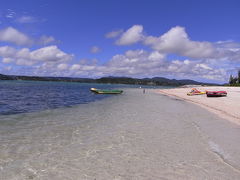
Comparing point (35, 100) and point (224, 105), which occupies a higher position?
point (224, 105)

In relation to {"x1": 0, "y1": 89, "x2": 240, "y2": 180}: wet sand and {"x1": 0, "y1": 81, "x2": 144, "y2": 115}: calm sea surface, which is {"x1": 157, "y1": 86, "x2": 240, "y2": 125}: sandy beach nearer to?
{"x1": 0, "y1": 89, "x2": 240, "y2": 180}: wet sand

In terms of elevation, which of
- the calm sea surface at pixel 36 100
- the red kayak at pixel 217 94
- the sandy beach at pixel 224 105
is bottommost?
the calm sea surface at pixel 36 100

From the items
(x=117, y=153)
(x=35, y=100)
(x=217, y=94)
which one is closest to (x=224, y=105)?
(x=217, y=94)

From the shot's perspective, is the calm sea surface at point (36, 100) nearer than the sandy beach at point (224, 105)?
No

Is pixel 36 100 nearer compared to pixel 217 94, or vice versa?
pixel 36 100

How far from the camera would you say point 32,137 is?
1017 cm

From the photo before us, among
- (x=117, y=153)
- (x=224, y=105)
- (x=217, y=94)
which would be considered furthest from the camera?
(x=217, y=94)

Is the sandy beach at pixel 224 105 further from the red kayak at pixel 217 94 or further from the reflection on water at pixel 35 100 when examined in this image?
the reflection on water at pixel 35 100

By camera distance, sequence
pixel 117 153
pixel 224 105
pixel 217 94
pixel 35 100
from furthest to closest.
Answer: pixel 217 94 < pixel 35 100 < pixel 224 105 < pixel 117 153

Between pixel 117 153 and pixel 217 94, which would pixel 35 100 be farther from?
pixel 217 94

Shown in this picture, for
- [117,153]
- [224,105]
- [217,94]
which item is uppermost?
[217,94]

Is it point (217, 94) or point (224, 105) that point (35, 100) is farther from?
point (217, 94)

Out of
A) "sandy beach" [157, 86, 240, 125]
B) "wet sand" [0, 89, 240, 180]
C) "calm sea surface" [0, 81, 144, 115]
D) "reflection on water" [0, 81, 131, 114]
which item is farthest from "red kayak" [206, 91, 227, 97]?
"wet sand" [0, 89, 240, 180]

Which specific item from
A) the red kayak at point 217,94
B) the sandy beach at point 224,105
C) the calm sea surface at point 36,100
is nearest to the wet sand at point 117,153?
the sandy beach at point 224,105
